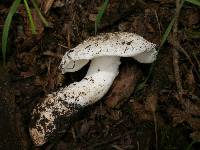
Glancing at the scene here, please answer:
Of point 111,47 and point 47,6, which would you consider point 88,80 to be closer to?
point 111,47

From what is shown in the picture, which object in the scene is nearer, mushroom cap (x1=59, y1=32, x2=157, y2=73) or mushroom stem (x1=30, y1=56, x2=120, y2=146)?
mushroom cap (x1=59, y1=32, x2=157, y2=73)

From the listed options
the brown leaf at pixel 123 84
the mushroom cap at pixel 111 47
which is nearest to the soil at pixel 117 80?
the brown leaf at pixel 123 84

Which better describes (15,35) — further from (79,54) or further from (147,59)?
(147,59)

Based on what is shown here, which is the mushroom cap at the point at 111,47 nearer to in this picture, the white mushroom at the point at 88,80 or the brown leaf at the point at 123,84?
the white mushroom at the point at 88,80

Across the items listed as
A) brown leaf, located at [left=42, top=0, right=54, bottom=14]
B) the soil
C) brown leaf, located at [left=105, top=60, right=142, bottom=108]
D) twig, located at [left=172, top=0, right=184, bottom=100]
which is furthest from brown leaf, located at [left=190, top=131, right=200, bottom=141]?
brown leaf, located at [left=42, top=0, right=54, bottom=14]

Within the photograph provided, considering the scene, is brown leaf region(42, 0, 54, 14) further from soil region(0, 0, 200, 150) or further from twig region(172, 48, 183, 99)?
twig region(172, 48, 183, 99)

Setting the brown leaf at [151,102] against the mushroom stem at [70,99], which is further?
the brown leaf at [151,102]

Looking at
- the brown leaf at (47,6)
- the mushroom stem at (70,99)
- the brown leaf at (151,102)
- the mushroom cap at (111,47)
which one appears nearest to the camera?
the mushroom cap at (111,47)

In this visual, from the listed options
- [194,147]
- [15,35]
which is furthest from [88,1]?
[194,147]

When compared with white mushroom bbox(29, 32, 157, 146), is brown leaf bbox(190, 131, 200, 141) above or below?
below
